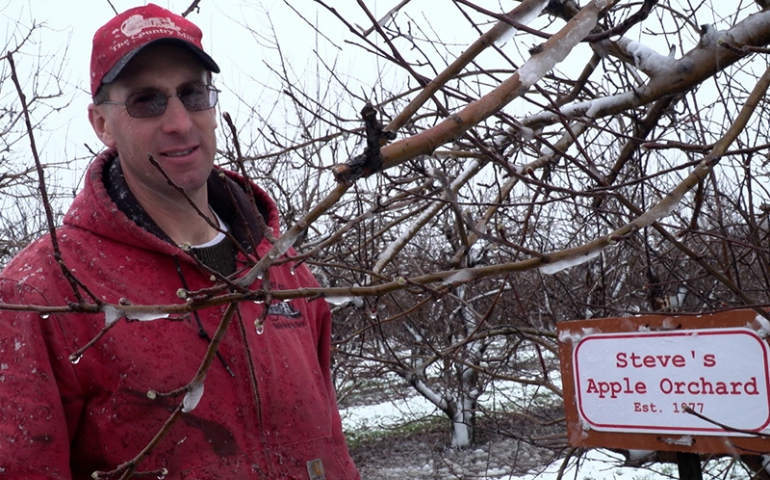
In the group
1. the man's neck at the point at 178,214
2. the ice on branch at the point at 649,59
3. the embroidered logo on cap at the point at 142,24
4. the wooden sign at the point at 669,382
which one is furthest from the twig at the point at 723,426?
Answer: the embroidered logo on cap at the point at 142,24

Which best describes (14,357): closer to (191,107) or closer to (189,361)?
(189,361)

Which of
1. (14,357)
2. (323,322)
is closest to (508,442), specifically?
(323,322)

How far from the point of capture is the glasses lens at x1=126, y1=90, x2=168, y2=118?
71.2 inches

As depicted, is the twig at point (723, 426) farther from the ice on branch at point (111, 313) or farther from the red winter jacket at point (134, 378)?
the ice on branch at point (111, 313)

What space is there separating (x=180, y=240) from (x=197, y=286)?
17cm

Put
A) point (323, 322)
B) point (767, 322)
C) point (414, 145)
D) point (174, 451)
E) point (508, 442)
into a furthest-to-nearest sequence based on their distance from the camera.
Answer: point (508, 442), point (323, 322), point (767, 322), point (174, 451), point (414, 145)

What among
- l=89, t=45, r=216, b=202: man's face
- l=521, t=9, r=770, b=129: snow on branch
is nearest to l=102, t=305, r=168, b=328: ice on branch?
l=89, t=45, r=216, b=202: man's face

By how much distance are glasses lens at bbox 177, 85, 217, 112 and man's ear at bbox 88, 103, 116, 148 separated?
8.5 inches

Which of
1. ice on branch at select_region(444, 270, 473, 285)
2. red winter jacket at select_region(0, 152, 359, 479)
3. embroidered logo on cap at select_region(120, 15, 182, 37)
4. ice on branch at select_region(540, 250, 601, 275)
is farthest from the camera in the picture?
embroidered logo on cap at select_region(120, 15, 182, 37)

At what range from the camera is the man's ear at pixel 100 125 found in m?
1.91

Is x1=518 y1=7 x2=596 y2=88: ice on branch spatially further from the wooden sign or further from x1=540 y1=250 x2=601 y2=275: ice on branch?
the wooden sign

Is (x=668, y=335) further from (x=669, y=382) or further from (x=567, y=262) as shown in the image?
(x=567, y=262)

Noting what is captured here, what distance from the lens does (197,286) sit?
184 cm

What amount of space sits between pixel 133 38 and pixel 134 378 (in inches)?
32.4
